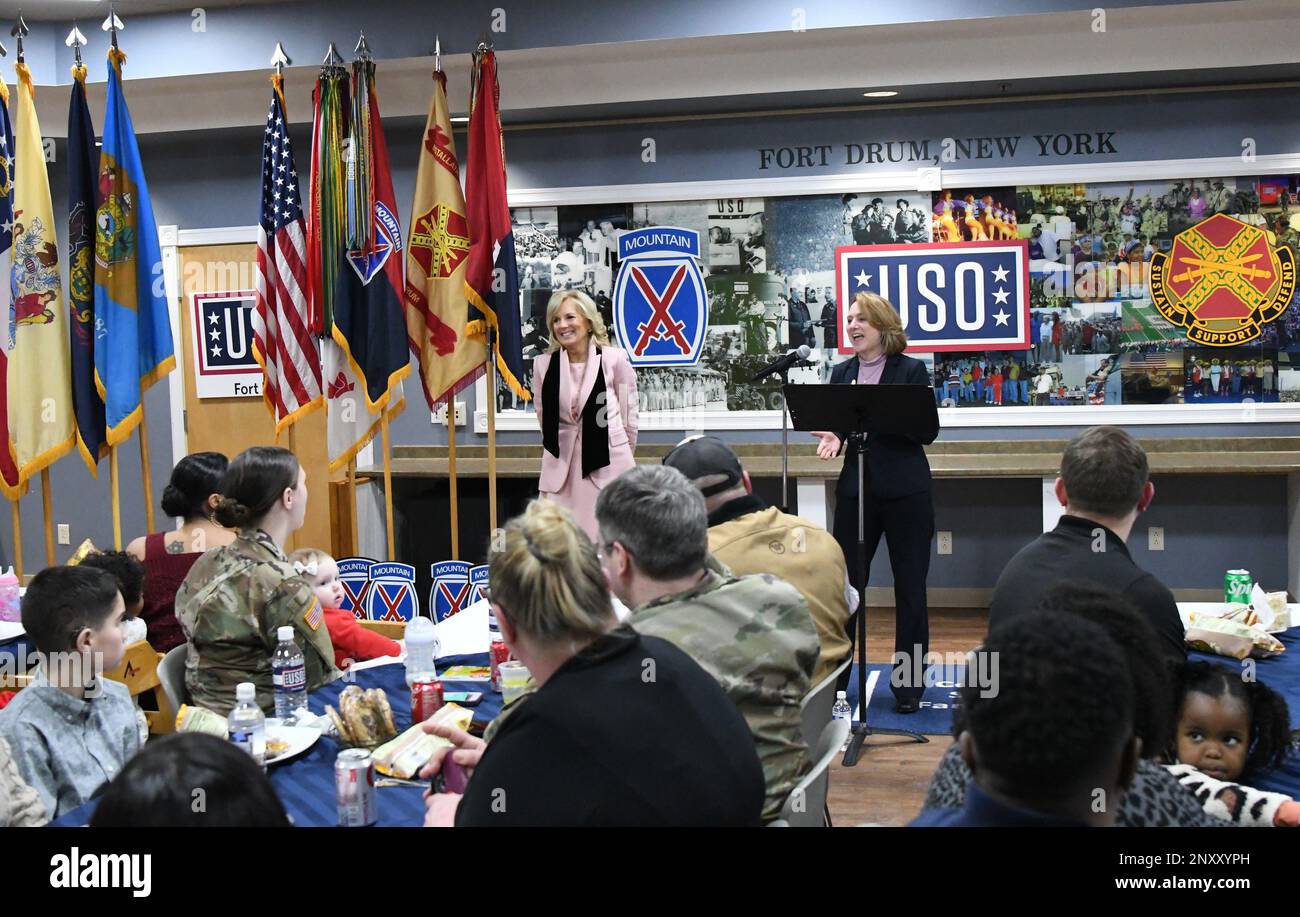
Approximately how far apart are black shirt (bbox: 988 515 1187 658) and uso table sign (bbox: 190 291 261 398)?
18.6 feet

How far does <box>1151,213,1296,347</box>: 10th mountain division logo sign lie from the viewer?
5941mm

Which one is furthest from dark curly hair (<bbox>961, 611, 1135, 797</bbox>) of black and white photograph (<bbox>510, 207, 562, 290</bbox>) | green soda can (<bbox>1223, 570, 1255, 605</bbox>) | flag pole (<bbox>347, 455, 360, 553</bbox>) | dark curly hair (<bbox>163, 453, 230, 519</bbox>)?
black and white photograph (<bbox>510, 207, 562, 290</bbox>)

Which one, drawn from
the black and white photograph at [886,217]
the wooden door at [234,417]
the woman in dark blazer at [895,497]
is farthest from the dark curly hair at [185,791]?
the wooden door at [234,417]

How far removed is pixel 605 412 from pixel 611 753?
343 cm

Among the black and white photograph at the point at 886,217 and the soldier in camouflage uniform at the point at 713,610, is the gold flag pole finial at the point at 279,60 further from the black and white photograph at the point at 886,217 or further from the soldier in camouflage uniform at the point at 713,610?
the soldier in camouflage uniform at the point at 713,610

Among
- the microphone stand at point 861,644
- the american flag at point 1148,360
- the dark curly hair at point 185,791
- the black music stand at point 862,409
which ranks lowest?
the microphone stand at point 861,644

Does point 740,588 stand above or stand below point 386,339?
below

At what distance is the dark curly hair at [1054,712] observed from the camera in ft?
3.82

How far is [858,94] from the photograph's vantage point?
19.7ft

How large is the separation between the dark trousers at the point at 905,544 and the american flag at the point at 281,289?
2375mm

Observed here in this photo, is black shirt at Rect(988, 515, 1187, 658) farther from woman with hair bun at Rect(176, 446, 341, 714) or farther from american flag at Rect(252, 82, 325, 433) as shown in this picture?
american flag at Rect(252, 82, 325, 433)

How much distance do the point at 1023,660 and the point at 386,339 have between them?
4.10m
